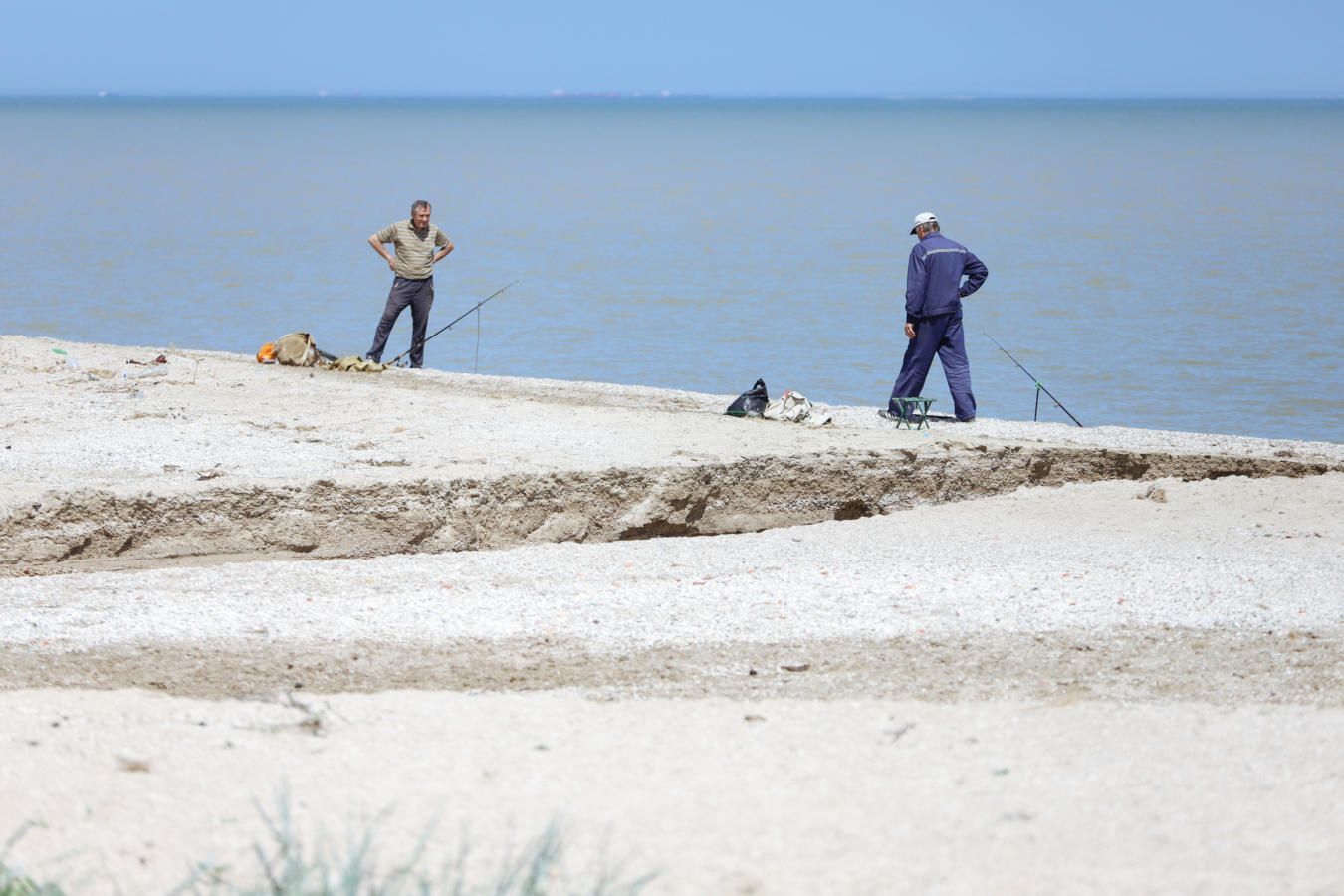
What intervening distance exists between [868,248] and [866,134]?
76.8 meters

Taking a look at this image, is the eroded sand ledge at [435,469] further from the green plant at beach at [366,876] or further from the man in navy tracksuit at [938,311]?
the green plant at beach at [366,876]

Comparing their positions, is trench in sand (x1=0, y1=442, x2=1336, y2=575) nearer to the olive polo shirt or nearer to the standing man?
the standing man

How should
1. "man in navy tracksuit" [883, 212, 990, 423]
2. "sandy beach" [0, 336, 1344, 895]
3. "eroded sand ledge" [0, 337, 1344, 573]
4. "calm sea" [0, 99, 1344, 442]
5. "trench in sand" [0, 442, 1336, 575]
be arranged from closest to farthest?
"sandy beach" [0, 336, 1344, 895] < "trench in sand" [0, 442, 1336, 575] < "eroded sand ledge" [0, 337, 1344, 573] < "man in navy tracksuit" [883, 212, 990, 423] < "calm sea" [0, 99, 1344, 442]

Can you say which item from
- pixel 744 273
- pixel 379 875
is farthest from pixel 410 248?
pixel 744 273

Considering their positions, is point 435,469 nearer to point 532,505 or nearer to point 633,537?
point 532,505

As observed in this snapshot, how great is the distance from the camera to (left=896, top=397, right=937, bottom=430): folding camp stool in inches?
434

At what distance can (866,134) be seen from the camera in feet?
338

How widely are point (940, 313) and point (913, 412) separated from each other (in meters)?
0.88

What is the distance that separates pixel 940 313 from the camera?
11430 millimetres

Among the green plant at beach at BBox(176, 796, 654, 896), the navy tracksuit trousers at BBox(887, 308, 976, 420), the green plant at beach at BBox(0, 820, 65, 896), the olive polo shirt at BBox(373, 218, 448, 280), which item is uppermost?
the olive polo shirt at BBox(373, 218, 448, 280)

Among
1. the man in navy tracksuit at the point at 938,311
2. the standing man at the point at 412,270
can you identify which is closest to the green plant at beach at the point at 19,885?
the man in navy tracksuit at the point at 938,311

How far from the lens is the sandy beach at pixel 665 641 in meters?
4.13

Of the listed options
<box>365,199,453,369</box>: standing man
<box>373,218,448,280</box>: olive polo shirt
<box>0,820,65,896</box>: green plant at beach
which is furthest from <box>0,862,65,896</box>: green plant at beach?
<box>373,218,448,280</box>: olive polo shirt

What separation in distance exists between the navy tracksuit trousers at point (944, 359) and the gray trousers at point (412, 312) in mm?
4854
